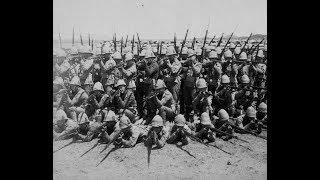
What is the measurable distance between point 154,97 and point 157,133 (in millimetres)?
867

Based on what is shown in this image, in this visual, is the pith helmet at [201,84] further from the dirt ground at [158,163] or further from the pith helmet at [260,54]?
the pith helmet at [260,54]

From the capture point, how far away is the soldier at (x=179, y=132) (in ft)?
21.9

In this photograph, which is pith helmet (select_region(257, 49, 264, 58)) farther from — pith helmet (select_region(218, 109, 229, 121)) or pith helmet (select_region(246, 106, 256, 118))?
pith helmet (select_region(218, 109, 229, 121))

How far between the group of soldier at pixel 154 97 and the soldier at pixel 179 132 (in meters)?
0.02

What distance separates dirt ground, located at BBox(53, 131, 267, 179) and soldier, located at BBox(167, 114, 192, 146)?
17 cm

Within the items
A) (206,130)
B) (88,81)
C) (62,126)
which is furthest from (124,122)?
(206,130)

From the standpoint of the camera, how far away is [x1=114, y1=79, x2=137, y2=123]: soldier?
7.12 metres
